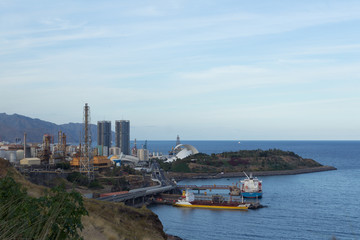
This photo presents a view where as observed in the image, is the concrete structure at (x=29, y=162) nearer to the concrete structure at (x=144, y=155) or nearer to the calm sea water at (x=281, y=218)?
the calm sea water at (x=281, y=218)

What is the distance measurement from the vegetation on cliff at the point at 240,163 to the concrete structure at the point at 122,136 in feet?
160

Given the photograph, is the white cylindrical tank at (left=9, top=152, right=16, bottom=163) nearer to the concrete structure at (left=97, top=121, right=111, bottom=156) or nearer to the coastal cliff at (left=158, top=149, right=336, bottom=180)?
the coastal cliff at (left=158, top=149, right=336, bottom=180)

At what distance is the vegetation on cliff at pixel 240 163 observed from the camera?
81.9 metres

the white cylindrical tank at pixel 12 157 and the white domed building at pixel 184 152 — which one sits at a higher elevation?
the white cylindrical tank at pixel 12 157

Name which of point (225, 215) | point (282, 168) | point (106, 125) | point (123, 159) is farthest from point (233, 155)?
point (106, 125)

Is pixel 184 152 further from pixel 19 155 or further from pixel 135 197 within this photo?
pixel 135 197

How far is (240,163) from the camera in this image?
279 feet

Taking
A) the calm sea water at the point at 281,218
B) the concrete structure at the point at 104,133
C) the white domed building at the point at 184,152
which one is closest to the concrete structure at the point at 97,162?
the calm sea water at the point at 281,218

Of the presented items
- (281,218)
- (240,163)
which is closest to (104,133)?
(240,163)

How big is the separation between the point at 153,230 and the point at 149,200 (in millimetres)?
27515

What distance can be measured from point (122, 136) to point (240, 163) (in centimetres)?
6022

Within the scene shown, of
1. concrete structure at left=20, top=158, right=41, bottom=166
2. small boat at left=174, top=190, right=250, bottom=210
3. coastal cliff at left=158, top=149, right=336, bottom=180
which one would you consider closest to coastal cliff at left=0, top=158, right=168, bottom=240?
small boat at left=174, top=190, right=250, bottom=210

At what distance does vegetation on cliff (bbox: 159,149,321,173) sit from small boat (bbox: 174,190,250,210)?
34.8m

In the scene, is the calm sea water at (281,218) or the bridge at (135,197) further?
the bridge at (135,197)
